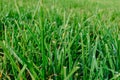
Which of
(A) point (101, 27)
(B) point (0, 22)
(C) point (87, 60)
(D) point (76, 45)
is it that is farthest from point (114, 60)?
(B) point (0, 22)

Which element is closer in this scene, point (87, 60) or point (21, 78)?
point (21, 78)

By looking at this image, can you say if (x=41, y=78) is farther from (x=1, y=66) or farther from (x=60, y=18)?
(x=60, y=18)

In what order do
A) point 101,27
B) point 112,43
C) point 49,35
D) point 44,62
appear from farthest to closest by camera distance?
point 101,27
point 49,35
point 112,43
point 44,62

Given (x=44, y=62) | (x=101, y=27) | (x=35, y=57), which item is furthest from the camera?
(x=101, y=27)

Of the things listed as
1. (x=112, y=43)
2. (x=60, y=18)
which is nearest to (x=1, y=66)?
(x=112, y=43)

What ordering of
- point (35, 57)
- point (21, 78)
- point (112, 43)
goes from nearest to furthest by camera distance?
point (21, 78) → point (35, 57) → point (112, 43)

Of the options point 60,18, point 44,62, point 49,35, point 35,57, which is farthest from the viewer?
point 60,18

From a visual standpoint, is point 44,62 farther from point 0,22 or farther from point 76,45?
point 0,22

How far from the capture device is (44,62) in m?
0.86

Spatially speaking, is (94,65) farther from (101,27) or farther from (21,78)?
(101,27)

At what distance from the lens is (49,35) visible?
4.09 feet

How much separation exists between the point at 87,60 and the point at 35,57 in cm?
19

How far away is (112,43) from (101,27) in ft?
1.07

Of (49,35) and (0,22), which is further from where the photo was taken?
(0,22)
